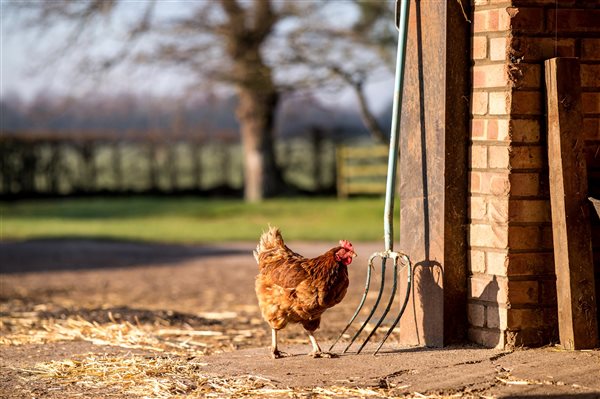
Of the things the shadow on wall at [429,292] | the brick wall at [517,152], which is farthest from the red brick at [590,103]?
the shadow on wall at [429,292]

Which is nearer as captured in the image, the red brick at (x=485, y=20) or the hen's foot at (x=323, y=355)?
the red brick at (x=485, y=20)

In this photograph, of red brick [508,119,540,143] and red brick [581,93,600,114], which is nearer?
red brick [508,119,540,143]

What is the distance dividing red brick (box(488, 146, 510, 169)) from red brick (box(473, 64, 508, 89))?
0.38 m

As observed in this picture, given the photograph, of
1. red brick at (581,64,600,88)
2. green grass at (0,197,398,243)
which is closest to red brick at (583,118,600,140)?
red brick at (581,64,600,88)

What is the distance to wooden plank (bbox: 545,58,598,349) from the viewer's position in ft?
17.8

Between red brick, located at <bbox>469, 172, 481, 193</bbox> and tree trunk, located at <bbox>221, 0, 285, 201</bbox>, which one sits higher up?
tree trunk, located at <bbox>221, 0, 285, 201</bbox>

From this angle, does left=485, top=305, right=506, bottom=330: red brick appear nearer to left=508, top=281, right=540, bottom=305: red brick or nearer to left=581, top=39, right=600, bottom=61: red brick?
left=508, top=281, right=540, bottom=305: red brick

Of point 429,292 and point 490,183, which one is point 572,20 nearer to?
point 490,183

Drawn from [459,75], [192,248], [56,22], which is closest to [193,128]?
[56,22]

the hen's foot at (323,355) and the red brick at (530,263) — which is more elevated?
the red brick at (530,263)

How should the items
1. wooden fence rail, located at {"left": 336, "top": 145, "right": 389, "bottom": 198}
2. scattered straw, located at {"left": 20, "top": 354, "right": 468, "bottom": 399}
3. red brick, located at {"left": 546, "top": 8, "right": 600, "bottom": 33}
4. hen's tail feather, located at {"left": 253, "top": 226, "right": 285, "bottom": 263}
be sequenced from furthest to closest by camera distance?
wooden fence rail, located at {"left": 336, "top": 145, "right": 389, "bottom": 198} < hen's tail feather, located at {"left": 253, "top": 226, "right": 285, "bottom": 263} < red brick, located at {"left": 546, "top": 8, "right": 600, "bottom": 33} < scattered straw, located at {"left": 20, "top": 354, "right": 468, "bottom": 399}

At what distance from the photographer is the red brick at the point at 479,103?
5.67 meters

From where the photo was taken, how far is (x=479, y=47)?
5699 millimetres

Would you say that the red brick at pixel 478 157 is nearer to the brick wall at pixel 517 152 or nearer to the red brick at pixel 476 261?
the brick wall at pixel 517 152
